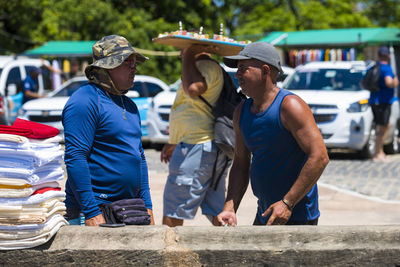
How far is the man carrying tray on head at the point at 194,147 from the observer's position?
541cm

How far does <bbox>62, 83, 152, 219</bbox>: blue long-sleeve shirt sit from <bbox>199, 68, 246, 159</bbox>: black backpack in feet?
4.35

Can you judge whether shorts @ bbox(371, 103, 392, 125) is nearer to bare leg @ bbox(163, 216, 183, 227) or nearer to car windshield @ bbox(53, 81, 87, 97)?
car windshield @ bbox(53, 81, 87, 97)

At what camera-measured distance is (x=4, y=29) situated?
3669 centimetres

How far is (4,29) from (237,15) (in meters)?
14.9

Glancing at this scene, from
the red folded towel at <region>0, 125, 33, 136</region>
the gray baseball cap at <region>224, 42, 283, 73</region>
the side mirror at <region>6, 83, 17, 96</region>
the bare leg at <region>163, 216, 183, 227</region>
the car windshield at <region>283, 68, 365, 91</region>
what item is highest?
the gray baseball cap at <region>224, 42, 283, 73</region>

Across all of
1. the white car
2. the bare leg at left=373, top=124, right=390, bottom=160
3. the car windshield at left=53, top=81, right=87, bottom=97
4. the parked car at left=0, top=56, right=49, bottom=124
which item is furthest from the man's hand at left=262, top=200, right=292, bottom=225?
the parked car at left=0, top=56, right=49, bottom=124

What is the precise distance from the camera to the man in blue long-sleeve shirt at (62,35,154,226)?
376 centimetres

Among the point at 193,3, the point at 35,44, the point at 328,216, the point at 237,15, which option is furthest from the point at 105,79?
the point at 237,15

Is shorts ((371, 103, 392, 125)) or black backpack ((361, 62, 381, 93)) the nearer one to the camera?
black backpack ((361, 62, 381, 93))

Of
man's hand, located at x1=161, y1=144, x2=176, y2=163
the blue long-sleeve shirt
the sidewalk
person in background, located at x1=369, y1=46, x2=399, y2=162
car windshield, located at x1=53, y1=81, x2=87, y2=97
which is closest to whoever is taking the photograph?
the blue long-sleeve shirt

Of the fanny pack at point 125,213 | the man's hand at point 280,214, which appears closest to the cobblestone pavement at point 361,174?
the man's hand at point 280,214

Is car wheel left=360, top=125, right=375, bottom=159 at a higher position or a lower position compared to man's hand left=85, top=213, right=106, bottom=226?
lower

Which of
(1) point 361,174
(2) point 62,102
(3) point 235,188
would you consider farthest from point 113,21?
(3) point 235,188

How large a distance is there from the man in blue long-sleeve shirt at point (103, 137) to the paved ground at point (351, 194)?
3443 mm
